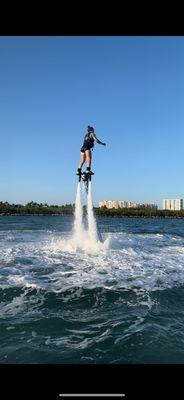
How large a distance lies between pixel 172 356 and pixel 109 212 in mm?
73549

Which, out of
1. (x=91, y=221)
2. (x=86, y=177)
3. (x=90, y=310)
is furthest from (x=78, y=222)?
(x=90, y=310)

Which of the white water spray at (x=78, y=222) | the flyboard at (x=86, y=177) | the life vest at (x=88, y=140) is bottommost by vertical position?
the white water spray at (x=78, y=222)

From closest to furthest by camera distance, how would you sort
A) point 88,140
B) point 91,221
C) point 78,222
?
point 88,140, point 91,221, point 78,222

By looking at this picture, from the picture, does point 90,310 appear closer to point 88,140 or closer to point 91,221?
point 88,140

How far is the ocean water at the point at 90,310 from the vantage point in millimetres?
4188

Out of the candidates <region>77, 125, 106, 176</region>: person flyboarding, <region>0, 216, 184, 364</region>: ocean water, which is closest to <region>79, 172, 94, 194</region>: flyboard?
<region>77, 125, 106, 176</region>: person flyboarding

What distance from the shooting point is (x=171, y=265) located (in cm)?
1030

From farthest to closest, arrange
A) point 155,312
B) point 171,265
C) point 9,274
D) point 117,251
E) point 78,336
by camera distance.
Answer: point 117,251 → point 171,265 → point 9,274 → point 155,312 → point 78,336

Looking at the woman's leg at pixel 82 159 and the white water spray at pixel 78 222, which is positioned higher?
the woman's leg at pixel 82 159

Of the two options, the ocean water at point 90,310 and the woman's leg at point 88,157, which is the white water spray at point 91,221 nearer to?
the woman's leg at point 88,157

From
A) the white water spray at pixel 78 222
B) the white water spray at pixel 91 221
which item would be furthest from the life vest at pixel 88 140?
the white water spray at pixel 78 222

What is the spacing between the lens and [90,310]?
5.87m
